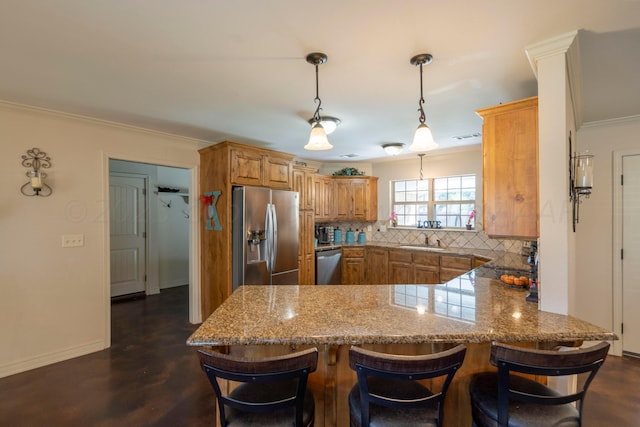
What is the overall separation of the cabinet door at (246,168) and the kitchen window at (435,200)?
2830 millimetres

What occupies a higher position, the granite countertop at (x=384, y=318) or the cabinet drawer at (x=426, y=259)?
the granite countertop at (x=384, y=318)

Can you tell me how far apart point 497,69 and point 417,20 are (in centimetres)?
87

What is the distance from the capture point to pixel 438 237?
4.88 metres

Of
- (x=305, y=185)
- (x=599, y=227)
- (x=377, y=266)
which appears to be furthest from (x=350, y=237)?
(x=599, y=227)

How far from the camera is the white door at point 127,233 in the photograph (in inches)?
189

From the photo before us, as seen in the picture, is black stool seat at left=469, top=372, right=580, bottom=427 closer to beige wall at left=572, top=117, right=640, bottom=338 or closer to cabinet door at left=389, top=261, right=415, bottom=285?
beige wall at left=572, top=117, right=640, bottom=338

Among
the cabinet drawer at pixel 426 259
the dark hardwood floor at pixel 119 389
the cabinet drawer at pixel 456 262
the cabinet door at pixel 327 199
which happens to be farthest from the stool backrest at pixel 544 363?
the cabinet door at pixel 327 199

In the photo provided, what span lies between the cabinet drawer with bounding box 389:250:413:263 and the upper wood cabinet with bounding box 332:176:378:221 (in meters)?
0.91

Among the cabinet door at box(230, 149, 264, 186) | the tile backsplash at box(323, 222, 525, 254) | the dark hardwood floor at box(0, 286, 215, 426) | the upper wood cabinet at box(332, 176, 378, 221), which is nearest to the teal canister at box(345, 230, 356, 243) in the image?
the tile backsplash at box(323, 222, 525, 254)

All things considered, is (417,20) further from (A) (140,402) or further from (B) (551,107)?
(A) (140,402)

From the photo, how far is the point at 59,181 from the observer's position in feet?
9.32

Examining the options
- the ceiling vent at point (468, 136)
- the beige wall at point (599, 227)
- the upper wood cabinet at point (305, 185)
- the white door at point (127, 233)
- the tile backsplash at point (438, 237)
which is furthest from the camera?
the white door at point (127, 233)

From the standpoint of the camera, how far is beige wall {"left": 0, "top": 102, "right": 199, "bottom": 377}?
2605mm

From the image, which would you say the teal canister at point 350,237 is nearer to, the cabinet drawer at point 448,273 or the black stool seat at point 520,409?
the cabinet drawer at point 448,273
